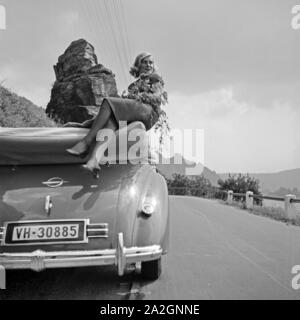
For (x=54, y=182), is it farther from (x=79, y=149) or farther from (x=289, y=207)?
(x=289, y=207)

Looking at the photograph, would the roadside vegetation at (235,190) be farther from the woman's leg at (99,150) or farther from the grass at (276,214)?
the woman's leg at (99,150)

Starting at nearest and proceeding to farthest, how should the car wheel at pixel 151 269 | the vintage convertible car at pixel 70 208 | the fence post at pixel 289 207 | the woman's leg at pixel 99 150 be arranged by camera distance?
the vintage convertible car at pixel 70 208 → the woman's leg at pixel 99 150 → the car wheel at pixel 151 269 → the fence post at pixel 289 207

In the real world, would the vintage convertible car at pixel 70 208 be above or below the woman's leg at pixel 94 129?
below

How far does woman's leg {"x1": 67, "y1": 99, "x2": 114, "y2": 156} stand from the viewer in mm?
3812

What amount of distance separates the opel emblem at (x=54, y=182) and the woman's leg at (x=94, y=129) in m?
0.34

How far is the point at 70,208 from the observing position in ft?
11.8

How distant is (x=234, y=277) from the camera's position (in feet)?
15.0

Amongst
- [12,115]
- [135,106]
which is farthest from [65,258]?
[12,115]

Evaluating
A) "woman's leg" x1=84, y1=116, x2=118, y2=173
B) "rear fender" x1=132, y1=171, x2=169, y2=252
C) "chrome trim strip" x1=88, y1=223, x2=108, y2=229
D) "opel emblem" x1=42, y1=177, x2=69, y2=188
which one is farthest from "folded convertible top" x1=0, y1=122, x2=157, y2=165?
"chrome trim strip" x1=88, y1=223, x2=108, y2=229

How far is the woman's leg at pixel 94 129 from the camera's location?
381 centimetres

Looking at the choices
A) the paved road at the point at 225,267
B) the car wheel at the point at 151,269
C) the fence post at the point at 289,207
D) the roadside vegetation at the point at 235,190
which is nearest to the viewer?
the paved road at the point at 225,267

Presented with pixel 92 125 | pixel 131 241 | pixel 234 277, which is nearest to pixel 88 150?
pixel 92 125

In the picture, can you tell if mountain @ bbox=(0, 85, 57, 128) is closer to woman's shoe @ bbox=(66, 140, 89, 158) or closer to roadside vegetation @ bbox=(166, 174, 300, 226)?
roadside vegetation @ bbox=(166, 174, 300, 226)

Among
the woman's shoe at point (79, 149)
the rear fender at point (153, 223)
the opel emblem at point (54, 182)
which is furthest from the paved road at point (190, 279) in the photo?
the woman's shoe at point (79, 149)
